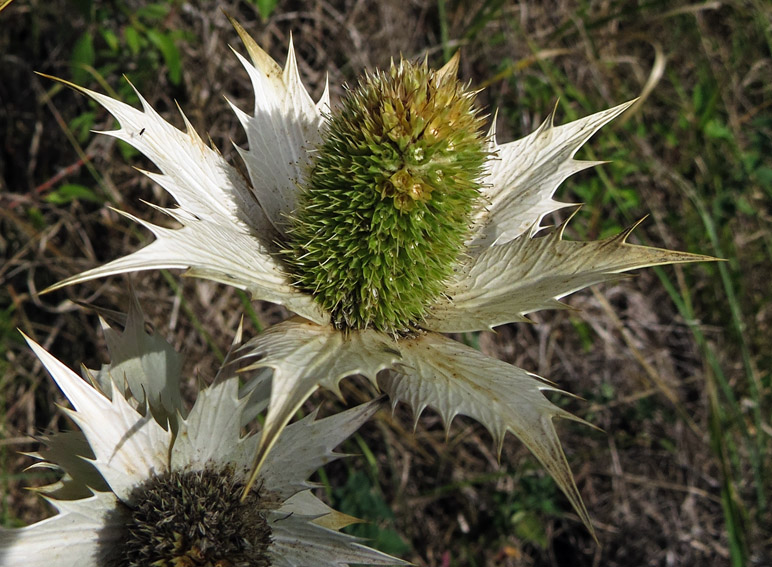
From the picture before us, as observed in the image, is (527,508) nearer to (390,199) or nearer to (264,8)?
(390,199)

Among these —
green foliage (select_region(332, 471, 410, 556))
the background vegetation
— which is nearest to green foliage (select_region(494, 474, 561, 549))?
the background vegetation

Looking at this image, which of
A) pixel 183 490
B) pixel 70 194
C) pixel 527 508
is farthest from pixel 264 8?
pixel 527 508

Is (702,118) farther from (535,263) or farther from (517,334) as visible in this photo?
(535,263)

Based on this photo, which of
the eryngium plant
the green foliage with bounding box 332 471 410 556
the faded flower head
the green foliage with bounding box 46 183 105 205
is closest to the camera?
the faded flower head

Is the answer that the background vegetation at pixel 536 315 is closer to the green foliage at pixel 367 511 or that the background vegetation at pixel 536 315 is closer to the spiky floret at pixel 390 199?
the green foliage at pixel 367 511

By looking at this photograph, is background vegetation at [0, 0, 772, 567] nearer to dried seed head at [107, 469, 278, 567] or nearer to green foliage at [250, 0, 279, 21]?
green foliage at [250, 0, 279, 21]

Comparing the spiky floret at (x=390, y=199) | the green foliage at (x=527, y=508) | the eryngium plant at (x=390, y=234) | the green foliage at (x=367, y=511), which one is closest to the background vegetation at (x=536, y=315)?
the green foliage at (x=527, y=508)

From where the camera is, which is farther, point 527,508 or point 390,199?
point 527,508
